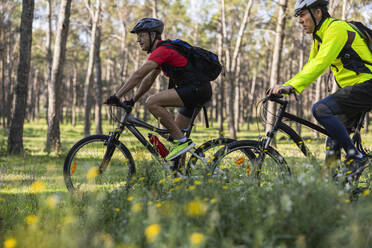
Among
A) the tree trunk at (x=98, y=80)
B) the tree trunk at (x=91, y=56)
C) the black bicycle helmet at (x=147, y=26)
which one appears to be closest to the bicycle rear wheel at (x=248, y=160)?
the black bicycle helmet at (x=147, y=26)

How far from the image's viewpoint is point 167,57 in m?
4.36

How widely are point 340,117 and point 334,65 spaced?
21.7 inches

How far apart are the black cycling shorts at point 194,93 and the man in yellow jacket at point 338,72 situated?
847mm

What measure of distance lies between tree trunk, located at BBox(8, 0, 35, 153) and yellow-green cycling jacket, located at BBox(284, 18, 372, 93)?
8396 millimetres

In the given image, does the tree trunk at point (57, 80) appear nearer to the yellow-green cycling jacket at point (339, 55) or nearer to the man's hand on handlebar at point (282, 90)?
the man's hand on handlebar at point (282, 90)

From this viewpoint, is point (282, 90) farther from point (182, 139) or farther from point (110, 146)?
point (110, 146)

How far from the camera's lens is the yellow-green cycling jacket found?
3.79 metres

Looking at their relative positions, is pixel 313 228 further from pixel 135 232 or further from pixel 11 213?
pixel 11 213

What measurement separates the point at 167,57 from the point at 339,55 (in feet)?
5.93

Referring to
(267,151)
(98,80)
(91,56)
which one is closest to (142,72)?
(267,151)

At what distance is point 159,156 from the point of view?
441cm

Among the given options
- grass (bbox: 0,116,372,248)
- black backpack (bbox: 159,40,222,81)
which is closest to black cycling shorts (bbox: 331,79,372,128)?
grass (bbox: 0,116,372,248)

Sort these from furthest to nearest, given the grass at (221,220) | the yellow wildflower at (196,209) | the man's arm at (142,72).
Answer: the man's arm at (142,72)
the yellow wildflower at (196,209)
the grass at (221,220)

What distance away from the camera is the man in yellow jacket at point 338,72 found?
3.81m
